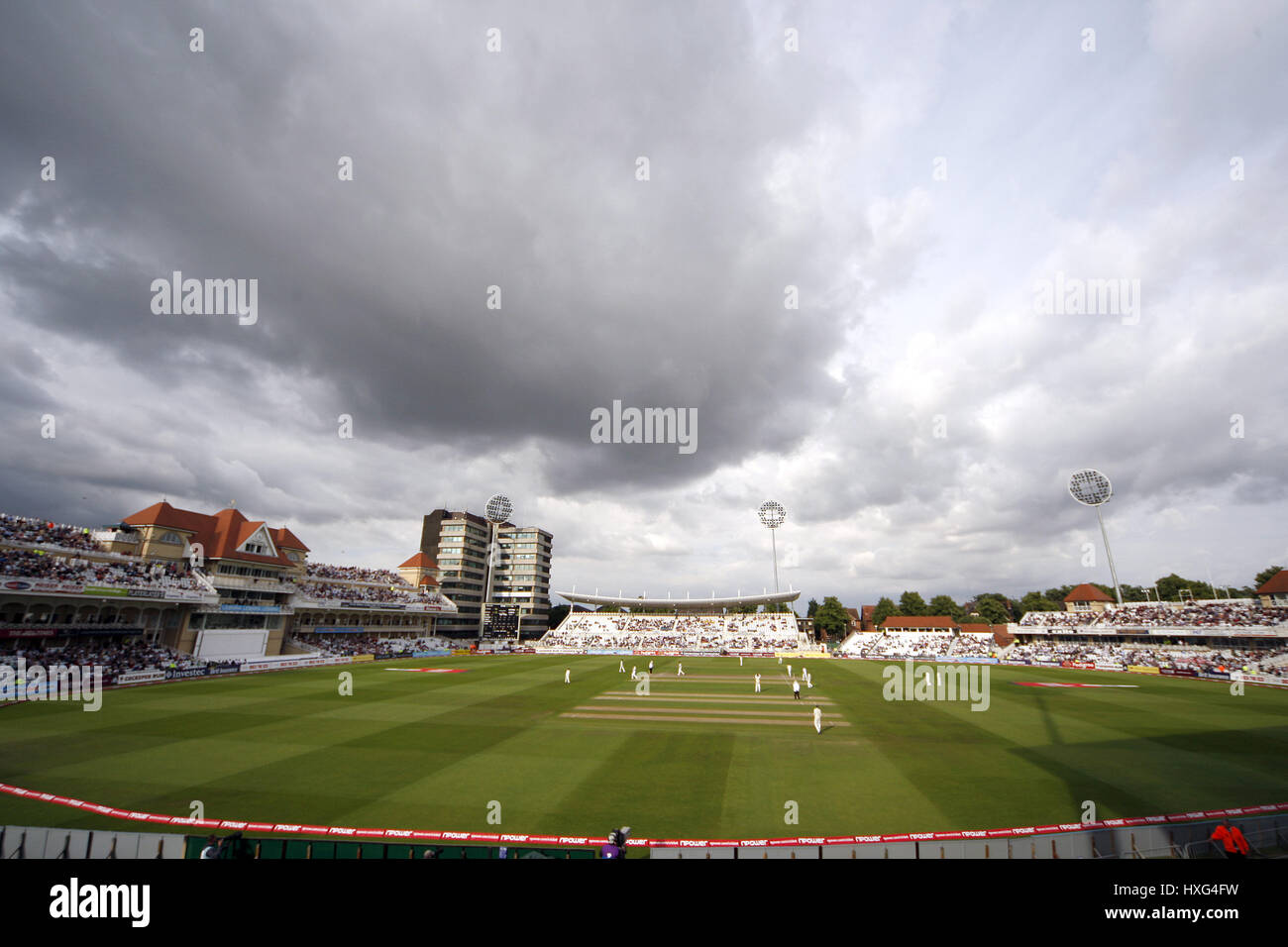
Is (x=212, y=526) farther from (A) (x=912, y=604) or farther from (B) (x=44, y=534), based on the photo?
(A) (x=912, y=604)

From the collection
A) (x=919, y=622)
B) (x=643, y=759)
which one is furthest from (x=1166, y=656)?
(x=643, y=759)

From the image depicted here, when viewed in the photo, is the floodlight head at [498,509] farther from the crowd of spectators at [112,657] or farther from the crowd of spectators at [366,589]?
the crowd of spectators at [112,657]

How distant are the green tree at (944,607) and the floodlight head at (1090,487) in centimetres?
4906

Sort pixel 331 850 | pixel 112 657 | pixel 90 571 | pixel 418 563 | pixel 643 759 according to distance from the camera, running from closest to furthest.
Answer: pixel 331 850 → pixel 643 759 → pixel 112 657 → pixel 90 571 → pixel 418 563

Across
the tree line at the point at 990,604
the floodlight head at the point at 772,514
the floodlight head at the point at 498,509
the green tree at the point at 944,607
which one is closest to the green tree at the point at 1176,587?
the tree line at the point at 990,604

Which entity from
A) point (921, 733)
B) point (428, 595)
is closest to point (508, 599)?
point (428, 595)

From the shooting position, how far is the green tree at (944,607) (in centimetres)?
11794

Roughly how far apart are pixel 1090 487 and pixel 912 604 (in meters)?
51.7

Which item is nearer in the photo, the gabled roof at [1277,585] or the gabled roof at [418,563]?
the gabled roof at [1277,585]

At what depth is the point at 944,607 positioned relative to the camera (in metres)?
118

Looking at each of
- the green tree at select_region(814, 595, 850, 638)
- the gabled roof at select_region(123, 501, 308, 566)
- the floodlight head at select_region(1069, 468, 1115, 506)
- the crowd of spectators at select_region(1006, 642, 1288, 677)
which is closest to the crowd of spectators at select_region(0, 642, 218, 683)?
the gabled roof at select_region(123, 501, 308, 566)
